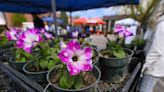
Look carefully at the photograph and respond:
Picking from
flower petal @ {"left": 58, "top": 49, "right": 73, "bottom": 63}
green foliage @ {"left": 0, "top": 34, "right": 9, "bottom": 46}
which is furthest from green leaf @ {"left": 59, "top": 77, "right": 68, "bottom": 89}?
green foliage @ {"left": 0, "top": 34, "right": 9, "bottom": 46}

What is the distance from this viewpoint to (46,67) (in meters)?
0.89

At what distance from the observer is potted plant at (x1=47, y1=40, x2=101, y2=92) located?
1.89 ft

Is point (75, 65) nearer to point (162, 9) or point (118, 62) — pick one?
point (118, 62)

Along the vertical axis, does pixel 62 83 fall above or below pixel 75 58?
below

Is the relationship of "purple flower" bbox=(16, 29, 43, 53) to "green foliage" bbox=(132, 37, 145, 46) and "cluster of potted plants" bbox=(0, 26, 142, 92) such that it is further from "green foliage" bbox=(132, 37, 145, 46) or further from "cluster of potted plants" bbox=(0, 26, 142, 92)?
"green foliage" bbox=(132, 37, 145, 46)

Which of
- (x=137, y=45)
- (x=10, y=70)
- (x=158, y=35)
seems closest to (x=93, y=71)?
(x=10, y=70)

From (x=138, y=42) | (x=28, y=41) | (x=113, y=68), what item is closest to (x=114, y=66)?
(x=113, y=68)

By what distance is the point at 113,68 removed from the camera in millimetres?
982

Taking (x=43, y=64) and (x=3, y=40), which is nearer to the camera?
Answer: (x=43, y=64)

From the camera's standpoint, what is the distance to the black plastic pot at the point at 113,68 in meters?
0.96

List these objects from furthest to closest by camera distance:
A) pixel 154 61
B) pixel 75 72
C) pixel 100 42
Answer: pixel 100 42, pixel 154 61, pixel 75 72

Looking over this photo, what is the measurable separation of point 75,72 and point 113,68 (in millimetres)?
469

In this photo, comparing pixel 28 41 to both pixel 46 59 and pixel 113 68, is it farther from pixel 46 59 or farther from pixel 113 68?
pixel 113 68

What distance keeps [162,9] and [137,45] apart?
0.47 m
